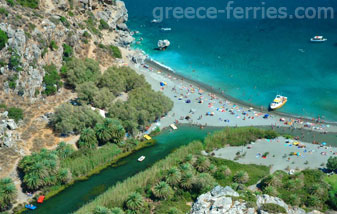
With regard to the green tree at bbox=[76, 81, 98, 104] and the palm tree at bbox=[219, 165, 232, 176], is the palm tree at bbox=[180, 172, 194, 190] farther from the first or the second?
the green tree at bbox=[76, 81, 98, 104]

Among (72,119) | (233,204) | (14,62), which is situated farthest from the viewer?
(14,62)

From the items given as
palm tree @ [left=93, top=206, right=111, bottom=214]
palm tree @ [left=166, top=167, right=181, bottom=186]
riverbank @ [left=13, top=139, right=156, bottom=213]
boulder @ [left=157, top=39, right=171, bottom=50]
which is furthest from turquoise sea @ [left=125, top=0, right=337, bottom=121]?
palm tree @ [left=93, top=206, right=111, bottom=214]

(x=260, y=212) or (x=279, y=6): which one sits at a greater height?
(x=279, y=6)

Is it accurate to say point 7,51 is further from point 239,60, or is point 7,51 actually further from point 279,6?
point 279,6

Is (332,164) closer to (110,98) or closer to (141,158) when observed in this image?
(141,158)

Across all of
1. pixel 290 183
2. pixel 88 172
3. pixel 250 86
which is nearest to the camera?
pixel 290 183

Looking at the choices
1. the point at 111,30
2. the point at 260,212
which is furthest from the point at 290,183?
the point at 111,30

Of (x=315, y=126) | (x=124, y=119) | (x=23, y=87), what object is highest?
(x=23, y=87)

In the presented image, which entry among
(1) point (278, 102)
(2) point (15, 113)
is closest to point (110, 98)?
(2) point (15, 113)
